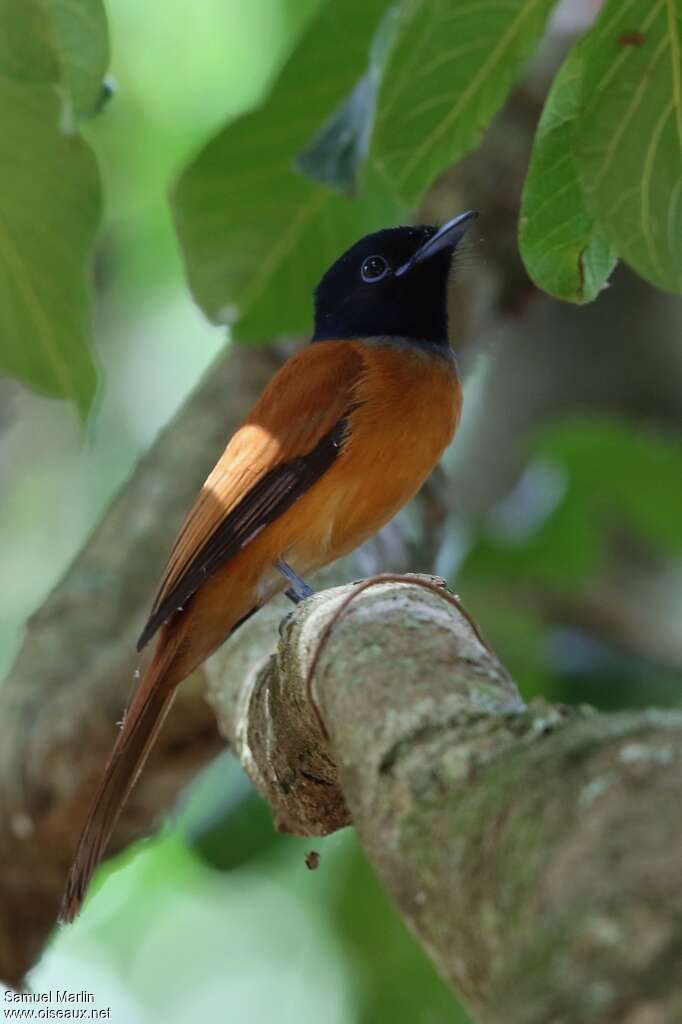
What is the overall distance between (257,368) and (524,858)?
3723 millimetres

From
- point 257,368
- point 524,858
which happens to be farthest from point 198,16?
point 524,858

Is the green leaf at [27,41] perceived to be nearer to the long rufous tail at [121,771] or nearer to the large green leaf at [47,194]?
the large green leaf at [47,194]

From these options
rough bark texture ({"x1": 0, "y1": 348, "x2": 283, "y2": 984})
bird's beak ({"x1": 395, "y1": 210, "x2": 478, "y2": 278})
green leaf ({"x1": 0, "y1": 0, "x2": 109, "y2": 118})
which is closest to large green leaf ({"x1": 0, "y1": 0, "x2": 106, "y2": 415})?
green leaf ({"x1": 0, "y1": 0, "x2": 109, "y2": 118})

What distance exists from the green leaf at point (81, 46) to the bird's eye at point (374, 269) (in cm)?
184

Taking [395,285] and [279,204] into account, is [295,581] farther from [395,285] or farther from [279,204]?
[395,285]

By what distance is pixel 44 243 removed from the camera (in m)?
3.14

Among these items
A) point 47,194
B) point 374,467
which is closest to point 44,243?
point 47,194

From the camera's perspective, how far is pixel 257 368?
4.90 meters

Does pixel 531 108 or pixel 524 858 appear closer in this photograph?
pixel 524 858

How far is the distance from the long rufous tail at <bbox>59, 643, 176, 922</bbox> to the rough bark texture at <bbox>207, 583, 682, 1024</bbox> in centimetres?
124

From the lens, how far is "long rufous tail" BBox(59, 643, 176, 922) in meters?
3.15

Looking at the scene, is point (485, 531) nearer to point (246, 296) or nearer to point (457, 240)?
point (457, 240)

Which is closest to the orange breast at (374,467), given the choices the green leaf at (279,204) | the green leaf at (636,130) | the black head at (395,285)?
the green leaf at (279,204)

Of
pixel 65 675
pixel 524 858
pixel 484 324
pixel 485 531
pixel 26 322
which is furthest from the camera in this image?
pixel 485 531
